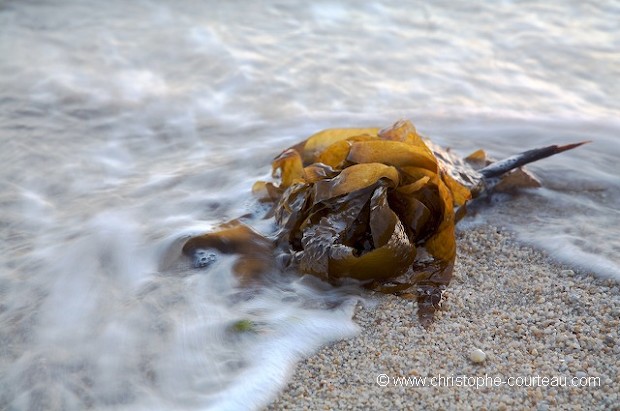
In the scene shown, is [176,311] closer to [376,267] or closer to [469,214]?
[376,267]

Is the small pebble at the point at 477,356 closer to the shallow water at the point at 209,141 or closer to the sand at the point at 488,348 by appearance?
the sand at the point at 488,348

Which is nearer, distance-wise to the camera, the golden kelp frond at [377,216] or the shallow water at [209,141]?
the shallow water at [209,141]

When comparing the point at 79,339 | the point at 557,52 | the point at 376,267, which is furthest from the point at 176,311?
the point at 557,52

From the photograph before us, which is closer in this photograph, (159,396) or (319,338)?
(159,396)

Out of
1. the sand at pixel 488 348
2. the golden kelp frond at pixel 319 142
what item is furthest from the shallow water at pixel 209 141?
the golden kelp frond at pixel 319 142

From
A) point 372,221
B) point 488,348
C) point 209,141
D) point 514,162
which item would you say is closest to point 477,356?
point 488,348

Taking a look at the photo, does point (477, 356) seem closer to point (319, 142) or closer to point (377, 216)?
point (377, 216)

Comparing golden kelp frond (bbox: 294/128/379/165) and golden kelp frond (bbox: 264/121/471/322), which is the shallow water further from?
golden kelp frond (bbox: 294/128/379/165)
